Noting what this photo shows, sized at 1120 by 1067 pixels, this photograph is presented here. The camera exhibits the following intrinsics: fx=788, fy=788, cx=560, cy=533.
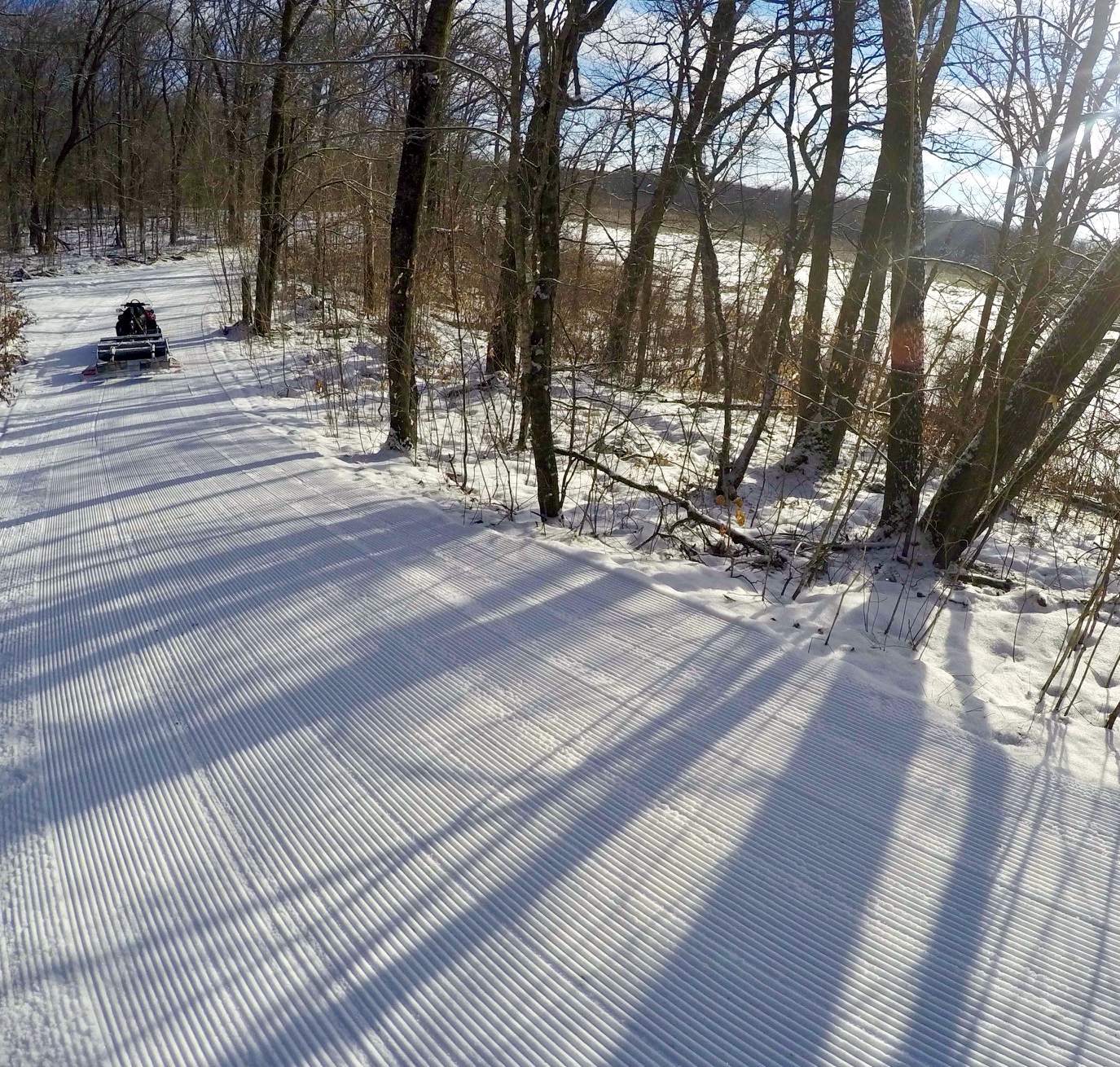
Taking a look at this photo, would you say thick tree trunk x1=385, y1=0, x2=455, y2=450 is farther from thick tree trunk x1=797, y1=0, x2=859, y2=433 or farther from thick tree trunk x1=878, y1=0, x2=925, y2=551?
thick tree trunk x1=797, y1=0, x2=859, y2=433

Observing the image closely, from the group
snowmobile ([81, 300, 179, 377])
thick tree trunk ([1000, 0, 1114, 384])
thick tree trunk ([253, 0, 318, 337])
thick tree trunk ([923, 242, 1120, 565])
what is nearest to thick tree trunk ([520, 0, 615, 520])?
thick tree trunk ([923, 242, 1120, 565])

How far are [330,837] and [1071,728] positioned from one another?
2.56 metres

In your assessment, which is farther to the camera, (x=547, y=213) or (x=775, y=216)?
(x=775, y=216)

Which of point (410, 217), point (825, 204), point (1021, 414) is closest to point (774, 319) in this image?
point (825, 204)

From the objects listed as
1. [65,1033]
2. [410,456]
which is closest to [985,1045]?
[65,1033]

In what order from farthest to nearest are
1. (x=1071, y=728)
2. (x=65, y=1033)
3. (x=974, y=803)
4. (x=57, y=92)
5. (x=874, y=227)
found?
(x=57, y=92) < (x=874, y=227) < (x=1071, y=728) < (x=974, y=803) < (x=65, y=1033)

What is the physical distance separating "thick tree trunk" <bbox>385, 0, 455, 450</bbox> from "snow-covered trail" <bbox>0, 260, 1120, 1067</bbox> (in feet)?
9.95

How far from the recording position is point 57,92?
29031 mm

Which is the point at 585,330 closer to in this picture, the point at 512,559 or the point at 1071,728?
the point at 512,559

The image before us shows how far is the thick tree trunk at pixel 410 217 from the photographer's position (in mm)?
6016

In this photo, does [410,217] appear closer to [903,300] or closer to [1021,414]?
[903,300]

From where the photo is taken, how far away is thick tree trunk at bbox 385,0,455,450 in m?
6.02

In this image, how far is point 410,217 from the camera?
21.0ft

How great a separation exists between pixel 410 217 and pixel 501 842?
5.53 m
